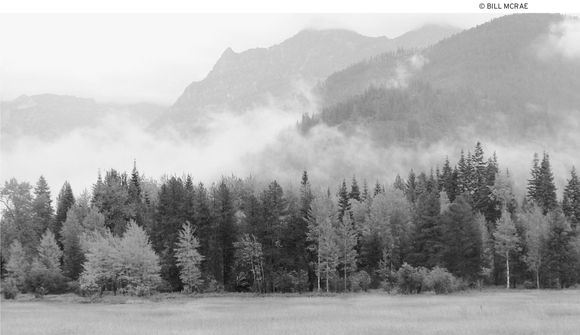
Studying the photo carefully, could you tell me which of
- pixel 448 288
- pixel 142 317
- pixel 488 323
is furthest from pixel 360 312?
pixel 448 288

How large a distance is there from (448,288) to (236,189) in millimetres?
53693

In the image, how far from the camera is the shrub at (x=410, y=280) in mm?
73125

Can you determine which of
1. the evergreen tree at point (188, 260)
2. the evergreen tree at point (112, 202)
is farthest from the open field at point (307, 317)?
the evergreen tree at point (112, 202)

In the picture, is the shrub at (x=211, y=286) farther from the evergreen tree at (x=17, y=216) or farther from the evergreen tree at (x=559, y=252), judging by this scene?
the evergreen tree at (x=559, y=252)

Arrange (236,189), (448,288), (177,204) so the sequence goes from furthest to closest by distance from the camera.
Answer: (236,189) < (177,204) < (448,288)

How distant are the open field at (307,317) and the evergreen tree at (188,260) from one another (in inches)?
512

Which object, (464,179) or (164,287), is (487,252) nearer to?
(464,179)

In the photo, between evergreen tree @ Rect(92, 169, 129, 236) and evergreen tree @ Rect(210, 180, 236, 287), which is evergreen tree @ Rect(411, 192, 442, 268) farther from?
evergreen tree @ Rect(92, 169, 129, 236)

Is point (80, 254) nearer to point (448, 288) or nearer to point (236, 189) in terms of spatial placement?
point (236, 189)

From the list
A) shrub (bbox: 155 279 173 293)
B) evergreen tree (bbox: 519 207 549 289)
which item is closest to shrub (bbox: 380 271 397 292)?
evergreen tree (bbox: 519 207 549 289)

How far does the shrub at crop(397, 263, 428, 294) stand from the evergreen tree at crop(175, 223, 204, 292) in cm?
2534

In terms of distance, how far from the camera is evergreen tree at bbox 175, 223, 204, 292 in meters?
78.5

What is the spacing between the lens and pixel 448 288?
72875 mm

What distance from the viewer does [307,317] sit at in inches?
1881
